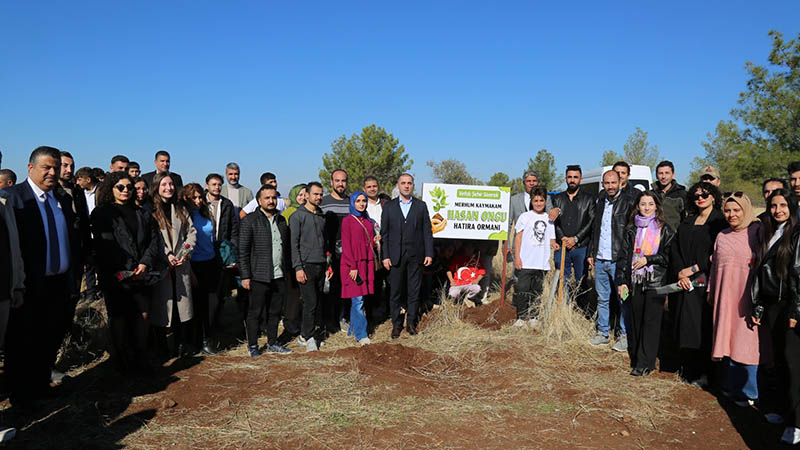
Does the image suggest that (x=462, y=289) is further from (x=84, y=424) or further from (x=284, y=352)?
(x=84, y=424)

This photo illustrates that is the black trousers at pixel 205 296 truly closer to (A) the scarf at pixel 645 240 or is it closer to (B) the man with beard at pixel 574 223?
(B) the man with beard at pixel 574 223

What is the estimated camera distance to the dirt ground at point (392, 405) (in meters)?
4.04

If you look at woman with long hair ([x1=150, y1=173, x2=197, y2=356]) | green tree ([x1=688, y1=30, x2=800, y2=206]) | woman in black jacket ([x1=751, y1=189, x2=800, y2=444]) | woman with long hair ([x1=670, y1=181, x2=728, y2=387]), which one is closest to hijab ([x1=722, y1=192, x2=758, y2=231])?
woman in black jacket ([x1=751, y1=189, x2=800, y2=444])

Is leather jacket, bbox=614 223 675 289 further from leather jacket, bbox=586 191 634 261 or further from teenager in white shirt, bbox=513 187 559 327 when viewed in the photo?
teenager in white shirt, bbox=513 187 559 327

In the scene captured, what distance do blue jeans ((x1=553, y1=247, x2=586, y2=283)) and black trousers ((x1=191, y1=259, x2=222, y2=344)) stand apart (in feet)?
14.8

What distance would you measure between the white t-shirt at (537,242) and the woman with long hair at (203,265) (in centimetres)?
397

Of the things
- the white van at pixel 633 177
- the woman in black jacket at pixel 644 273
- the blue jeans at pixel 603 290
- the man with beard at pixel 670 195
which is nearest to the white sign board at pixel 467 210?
the blue jeans at pixel 603 290

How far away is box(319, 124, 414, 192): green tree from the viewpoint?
3494 cm

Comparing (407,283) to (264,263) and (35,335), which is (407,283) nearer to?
(264,263)

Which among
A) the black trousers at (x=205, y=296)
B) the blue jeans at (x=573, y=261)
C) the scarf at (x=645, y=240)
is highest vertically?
the scarf at (x=645, y=240)

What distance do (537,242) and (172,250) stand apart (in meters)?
4.55

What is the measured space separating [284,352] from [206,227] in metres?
1.70

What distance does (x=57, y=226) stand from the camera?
182 inches

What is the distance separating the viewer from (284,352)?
6.34m
